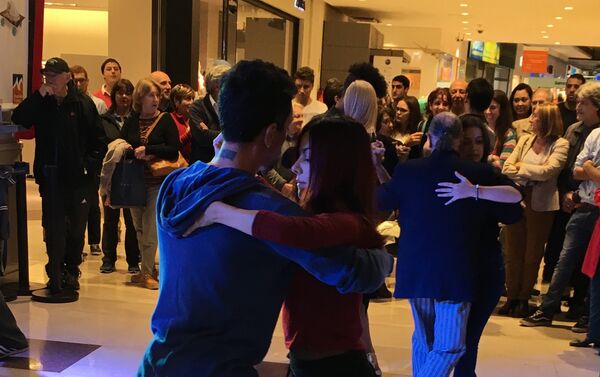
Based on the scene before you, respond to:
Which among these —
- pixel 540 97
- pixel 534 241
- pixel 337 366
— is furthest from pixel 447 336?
pixel 540 97

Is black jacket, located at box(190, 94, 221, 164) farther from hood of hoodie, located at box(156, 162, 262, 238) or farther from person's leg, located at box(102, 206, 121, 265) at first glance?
hood of hoodie, located at box(156, 162, 262, 238)

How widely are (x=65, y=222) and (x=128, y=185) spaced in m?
0.51

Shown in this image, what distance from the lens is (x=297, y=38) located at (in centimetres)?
1344

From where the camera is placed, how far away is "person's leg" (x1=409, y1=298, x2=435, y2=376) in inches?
108

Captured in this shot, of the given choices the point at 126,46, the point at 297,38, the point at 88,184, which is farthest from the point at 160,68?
the point at 297,38

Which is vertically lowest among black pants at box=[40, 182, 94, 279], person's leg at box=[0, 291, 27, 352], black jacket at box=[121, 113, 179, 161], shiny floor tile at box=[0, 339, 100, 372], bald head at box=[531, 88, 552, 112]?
shiny floor tile at box=[0, 339, 100, 372]

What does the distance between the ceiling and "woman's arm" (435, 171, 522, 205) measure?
37.8 feet

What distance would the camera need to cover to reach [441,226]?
104 inches

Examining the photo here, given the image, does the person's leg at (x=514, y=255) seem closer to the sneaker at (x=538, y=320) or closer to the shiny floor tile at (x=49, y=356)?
the sneaker at (x=538, y=320)

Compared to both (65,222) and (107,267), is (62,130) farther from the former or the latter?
(107,267)

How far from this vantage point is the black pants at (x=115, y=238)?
212 inches

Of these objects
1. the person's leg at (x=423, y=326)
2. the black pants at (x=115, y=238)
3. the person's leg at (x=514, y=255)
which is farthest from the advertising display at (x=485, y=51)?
the person's leg at (x=423, y=326)

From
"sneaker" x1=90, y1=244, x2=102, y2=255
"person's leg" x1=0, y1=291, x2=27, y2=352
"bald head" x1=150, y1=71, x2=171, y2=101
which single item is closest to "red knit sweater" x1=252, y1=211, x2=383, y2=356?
"person's leg" x1=0, y1=291, x2=27, y2=352

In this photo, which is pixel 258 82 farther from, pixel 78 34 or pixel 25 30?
pixel 78 34
